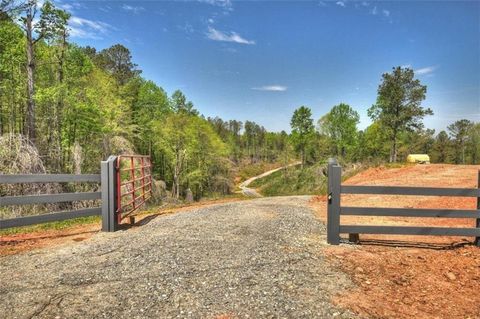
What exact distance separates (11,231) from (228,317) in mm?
7431

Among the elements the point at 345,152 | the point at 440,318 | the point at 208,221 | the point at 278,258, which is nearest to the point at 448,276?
the point at 440,318

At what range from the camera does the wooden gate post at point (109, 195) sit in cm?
711

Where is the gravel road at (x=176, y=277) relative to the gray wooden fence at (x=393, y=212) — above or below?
below

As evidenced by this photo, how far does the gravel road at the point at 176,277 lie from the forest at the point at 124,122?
8.23m

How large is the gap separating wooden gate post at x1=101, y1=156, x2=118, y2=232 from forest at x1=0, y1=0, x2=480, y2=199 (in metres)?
6.35

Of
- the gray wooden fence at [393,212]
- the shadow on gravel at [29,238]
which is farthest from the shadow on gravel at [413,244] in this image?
the shadow on gravel at [29,238]

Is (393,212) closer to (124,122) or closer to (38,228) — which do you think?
(38,228)

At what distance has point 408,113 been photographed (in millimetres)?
35500

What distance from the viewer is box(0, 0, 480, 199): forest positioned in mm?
15596

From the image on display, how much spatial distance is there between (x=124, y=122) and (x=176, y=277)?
2282 cm

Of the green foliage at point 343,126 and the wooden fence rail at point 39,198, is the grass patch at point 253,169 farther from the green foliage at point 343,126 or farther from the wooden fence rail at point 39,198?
the wooden fence rail at point 39,198

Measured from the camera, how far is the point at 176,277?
4371 mm

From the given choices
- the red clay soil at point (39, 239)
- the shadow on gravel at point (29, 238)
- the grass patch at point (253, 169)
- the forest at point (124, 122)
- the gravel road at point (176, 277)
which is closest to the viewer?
the gravel road at point (176, 277)

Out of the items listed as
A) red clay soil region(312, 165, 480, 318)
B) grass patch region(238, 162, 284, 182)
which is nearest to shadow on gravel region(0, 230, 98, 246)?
red clay soil region(312, 165, 480, 318)
